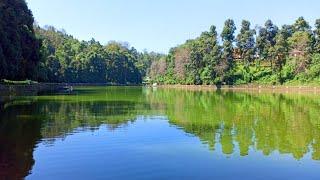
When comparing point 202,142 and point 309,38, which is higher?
point 309,38

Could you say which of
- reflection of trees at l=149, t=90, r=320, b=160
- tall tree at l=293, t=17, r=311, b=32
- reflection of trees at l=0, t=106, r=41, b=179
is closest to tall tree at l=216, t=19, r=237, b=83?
tall tree at l=293, t=17, r=311, b=32

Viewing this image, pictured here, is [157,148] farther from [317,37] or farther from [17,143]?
[317,37]

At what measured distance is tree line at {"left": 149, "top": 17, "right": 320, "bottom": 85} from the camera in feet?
285

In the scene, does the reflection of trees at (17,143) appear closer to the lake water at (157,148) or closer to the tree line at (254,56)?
the lake water at (157,148)

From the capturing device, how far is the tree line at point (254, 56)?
8674 cm

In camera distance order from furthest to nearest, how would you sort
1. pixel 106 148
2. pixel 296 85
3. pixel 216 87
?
pixel 216 87
pixel 296 85
pixel 106 148

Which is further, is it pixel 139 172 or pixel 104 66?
pixel 104 66

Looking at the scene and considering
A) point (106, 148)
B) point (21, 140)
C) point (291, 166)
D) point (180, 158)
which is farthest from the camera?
point (21, 140)

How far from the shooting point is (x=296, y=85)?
85188mm

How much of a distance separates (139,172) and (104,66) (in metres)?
144

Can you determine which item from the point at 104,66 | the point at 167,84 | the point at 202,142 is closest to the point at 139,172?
the point at 202,142

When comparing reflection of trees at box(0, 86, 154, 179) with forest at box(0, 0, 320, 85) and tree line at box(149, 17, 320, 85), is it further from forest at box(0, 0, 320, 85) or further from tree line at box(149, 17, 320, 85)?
tree line at box(149, 17, 320, 85)

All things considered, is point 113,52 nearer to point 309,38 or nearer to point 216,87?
point 216,87

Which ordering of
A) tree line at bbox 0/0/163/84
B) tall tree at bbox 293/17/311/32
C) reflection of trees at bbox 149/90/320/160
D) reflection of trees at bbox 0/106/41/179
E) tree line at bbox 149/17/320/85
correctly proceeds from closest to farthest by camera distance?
reflection of trees at bbox 0/106/41/179 < reflection of trees at bbox 149/90/320/160 < tree line at bbox 0/0/163/84 < tree line at bbox 149/17/320/85 < tall tree at bbox 293/17/311/32
